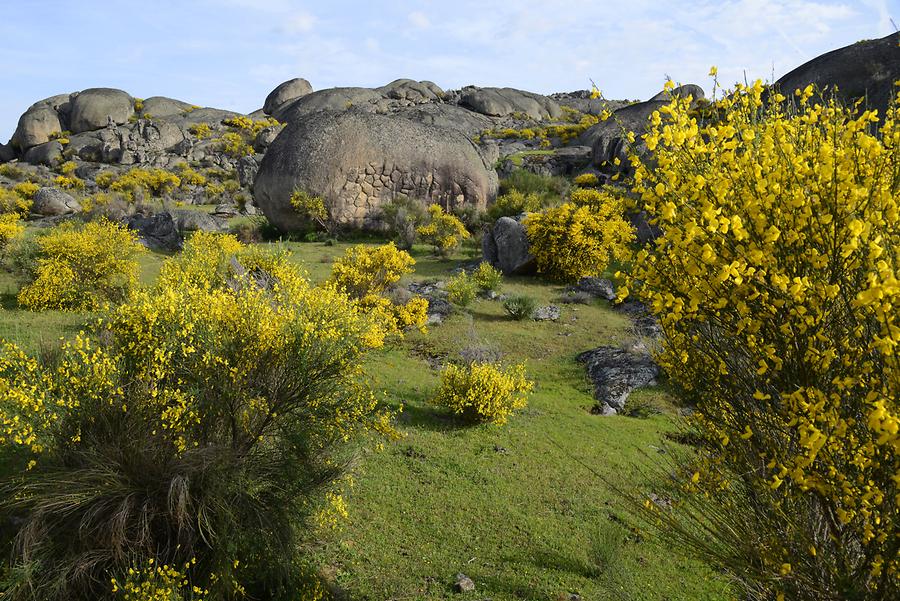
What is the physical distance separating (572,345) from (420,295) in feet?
15.6

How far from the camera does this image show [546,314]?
1614cm

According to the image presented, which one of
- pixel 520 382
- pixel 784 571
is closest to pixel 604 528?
pixel 520 382

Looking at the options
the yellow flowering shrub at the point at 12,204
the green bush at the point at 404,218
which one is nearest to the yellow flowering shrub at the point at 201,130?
the yellow flowering shrub at the point at 12,204

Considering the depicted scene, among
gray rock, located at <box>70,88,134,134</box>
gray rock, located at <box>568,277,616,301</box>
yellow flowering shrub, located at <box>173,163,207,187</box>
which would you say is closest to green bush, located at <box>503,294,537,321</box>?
gray rock, located at <box>568,277,616,301</box>

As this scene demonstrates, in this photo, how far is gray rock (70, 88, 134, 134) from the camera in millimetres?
58250

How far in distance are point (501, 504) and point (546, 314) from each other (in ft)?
31.3

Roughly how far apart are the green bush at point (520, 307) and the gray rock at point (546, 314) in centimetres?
20

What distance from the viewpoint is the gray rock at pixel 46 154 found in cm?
5006

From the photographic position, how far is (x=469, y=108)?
72.5 meters

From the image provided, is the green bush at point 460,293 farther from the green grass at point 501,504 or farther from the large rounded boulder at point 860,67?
the large rounded boulder at point 860,67

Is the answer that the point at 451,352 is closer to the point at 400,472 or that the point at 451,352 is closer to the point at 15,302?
the point at 400,472

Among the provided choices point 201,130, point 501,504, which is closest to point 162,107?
point 201,130

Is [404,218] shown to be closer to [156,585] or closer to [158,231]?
[158,231]

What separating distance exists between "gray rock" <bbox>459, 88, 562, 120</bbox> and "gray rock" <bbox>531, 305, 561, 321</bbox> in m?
59.7
